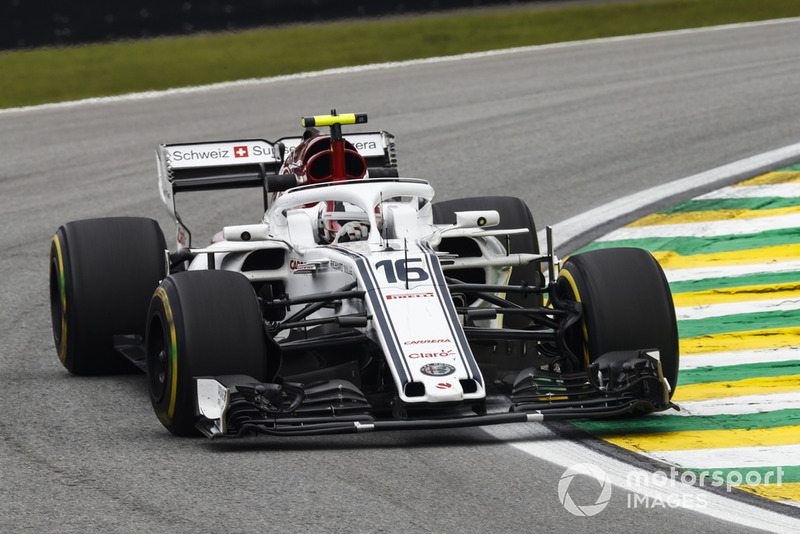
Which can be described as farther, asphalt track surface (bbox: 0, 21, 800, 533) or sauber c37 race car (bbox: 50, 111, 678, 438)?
sauber c37 race car (bbox: 50, 111, 678, 438)

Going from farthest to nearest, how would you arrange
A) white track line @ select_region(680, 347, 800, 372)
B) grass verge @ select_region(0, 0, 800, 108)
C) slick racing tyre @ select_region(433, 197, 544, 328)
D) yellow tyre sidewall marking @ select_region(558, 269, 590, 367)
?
grass verge @ select_region(0, 0, 800, 108), slick racing tyre @ select_region(433, 197, 544, 328), white track line @ select_region(680, 347, 800, 372), yellow tyre sidewall marking @ select_region(558, 269, 590, 367)

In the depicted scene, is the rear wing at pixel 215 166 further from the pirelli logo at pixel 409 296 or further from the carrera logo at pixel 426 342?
the carrera logo at pixel 426 342

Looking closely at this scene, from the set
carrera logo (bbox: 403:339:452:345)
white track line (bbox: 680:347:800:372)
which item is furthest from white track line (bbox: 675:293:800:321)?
carrera logo (bbox: 403:339:452:345)

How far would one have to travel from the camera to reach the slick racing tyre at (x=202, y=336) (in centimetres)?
664

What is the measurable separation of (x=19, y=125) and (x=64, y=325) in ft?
33.5

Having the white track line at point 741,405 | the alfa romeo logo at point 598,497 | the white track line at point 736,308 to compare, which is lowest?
the white track line at point 741,405

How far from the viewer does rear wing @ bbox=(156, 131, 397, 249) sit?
30.6 feet

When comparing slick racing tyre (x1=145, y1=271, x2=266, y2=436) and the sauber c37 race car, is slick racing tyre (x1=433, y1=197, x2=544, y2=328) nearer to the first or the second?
the sauber c37 race car

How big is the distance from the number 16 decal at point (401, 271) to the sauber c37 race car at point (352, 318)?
0.03 ft

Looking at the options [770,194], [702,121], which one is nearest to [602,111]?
[702,121]

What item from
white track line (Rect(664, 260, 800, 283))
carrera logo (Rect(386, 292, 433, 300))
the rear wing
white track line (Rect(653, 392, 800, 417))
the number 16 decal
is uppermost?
the rear wing

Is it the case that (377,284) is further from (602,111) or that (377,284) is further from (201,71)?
(201,71)

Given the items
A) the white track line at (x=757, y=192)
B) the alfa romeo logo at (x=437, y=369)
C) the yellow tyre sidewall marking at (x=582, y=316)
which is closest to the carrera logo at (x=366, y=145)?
the yellow tyre sidewall marking at (x=582, y=316)

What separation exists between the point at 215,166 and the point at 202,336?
9.72 feet
